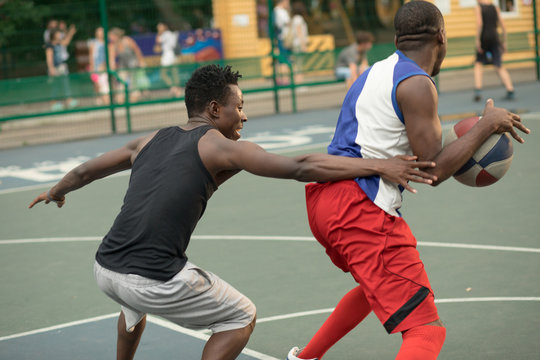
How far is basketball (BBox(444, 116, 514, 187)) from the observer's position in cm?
378

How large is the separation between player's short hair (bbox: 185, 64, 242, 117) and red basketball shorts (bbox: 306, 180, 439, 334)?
65 centimetres

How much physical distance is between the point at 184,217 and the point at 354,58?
45.8 feet

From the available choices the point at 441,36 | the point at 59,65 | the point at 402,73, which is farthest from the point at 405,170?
the point at 59,65

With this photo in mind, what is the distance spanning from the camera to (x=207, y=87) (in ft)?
12.5

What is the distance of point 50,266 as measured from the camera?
6.86m

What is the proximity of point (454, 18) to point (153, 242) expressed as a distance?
21804 mm

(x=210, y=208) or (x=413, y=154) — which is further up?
(x=413, y=154)

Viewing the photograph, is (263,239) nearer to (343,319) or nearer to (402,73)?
(343,319)

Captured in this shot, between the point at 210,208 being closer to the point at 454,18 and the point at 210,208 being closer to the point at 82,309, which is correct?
the point at 82,309

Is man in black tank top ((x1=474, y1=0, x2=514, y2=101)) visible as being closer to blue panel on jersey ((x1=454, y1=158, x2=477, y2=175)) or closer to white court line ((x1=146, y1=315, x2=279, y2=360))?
white court line ((x1=146, y1=315, x2=279, y2=360))

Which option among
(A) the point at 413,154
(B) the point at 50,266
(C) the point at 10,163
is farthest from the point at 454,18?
(A) the point at 413,154

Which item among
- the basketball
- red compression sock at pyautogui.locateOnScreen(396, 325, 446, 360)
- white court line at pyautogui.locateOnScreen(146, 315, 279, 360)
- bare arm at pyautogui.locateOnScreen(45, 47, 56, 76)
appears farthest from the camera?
bare arm at pyautogui.locateOnScreen(45, 47, 56, 76)

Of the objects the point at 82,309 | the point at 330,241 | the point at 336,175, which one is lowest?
the point at 82,309

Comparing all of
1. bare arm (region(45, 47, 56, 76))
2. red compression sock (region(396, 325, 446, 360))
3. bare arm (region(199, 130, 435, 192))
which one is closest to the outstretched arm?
bare arm (region(199, 130, 435, 192))
